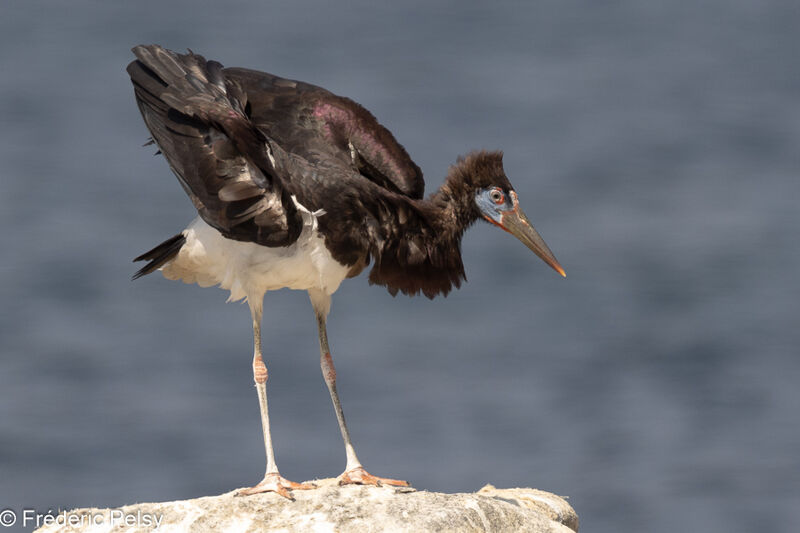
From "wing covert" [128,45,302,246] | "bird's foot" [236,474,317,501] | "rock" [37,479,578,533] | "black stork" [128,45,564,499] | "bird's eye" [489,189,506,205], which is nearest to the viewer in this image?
"rock" [37,479,578,533]

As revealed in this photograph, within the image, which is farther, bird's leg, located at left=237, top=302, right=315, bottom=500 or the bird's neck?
the bird's neck

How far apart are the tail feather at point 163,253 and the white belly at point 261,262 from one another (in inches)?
2.1

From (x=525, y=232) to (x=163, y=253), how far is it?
2.84 m

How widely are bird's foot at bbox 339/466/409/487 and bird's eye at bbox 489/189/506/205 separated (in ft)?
7.45

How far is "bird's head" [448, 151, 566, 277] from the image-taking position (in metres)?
9.60

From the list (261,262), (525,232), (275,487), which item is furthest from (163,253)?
(525,232)

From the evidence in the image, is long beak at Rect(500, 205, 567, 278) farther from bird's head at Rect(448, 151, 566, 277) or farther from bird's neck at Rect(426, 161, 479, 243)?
bird's neck at Rect(426, 161, 479, 243)

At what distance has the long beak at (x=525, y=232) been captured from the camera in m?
9.67

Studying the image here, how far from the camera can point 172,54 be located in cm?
998

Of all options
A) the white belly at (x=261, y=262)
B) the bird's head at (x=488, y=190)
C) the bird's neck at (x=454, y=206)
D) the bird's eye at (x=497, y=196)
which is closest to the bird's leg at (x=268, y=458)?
the white belly at (x=261, y=262)

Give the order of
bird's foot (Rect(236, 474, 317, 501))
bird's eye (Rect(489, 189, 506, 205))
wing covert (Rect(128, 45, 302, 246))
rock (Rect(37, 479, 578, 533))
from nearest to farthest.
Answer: rock (Rect(37, 479, 578, 533))
bird's foot (Rect(236, 474, 317, 501))
wing covert (Rect(128, 45, 302, 246))
bird's eye (Rect(489, 189, 506, 205))

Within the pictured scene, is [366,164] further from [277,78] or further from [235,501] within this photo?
[235,501]

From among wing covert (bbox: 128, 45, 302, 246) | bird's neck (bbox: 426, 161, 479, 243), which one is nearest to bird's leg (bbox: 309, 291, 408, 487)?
wing covert (bbox: 128, 45, 302, 246)

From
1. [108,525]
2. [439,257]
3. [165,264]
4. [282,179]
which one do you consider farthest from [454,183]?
[108,525]
